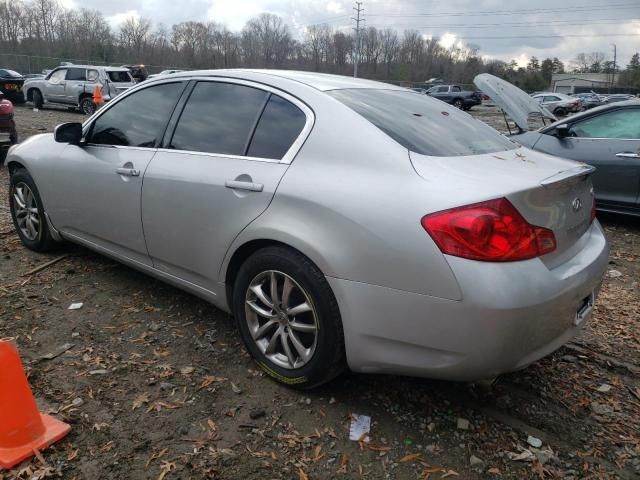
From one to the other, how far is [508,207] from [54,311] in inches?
121

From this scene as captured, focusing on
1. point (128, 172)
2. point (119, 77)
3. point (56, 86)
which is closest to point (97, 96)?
point (119, 77)

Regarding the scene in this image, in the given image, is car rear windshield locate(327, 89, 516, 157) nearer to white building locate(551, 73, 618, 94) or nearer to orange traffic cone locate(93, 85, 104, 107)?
orange traffic cone locate(93, 85, 104, 107)

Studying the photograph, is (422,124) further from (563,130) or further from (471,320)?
(563,130)

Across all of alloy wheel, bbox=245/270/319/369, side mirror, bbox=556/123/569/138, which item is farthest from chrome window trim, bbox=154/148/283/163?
side mirror, bbox=556/123/569/138

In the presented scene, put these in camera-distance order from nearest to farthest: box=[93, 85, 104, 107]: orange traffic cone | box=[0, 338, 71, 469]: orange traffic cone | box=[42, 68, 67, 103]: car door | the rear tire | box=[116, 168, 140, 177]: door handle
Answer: box=[0, 338, 71, 469]: orange traffic cone < box=[116, 168, 140, 177]: door handle < box=[93, 85, 104, 107]: orange traffic cone < box=[42, 68, 67, 103]: car door < the rear tire

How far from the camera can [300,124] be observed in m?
2.78

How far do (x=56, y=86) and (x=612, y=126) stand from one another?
1925cm

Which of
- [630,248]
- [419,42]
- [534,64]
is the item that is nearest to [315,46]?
[419,42]

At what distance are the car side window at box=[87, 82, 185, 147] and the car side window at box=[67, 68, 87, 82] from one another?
17361mm

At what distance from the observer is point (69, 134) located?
12.8 feet

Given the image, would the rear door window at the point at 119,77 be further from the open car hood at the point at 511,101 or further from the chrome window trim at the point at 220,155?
the chrome window trim at the point at 220,155

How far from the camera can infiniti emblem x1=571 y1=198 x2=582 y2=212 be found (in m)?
2.53

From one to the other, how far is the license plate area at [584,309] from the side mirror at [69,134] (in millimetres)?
3498

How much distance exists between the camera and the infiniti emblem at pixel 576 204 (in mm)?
2532
